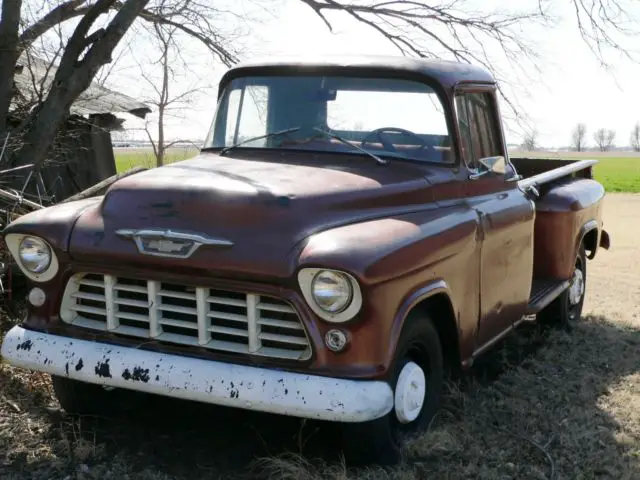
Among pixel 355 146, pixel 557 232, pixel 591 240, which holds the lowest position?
pixel 591 240

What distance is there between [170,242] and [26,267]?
0.82m

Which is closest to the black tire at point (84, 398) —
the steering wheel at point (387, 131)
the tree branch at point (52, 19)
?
the steering wheel at point (387, 131)

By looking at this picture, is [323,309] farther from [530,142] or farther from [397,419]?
[530,142]

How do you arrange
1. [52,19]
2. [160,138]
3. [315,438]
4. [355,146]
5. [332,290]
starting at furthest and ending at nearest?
1. [160,138]
2. [52,19]
3. [355,146]
4. [315,438]
5. [332,290]

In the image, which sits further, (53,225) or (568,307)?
(568,307)

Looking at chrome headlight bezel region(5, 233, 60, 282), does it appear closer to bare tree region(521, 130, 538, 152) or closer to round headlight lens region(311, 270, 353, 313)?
round headlight lens region(311, 270, 353, 313)

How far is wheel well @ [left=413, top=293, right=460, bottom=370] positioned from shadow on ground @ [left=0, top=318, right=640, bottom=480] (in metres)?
0.33

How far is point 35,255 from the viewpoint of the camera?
3.72m

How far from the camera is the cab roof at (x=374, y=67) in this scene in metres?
4.46

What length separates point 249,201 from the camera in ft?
11.4

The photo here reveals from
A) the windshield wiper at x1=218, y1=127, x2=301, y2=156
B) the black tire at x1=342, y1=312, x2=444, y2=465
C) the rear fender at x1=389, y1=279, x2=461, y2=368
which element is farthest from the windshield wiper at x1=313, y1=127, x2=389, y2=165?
the black tire at x1=342, y1=312, x2=444, y2=465

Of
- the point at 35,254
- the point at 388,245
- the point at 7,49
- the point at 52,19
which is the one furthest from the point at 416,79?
the point at 52,19

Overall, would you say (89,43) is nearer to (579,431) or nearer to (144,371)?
(144,371)

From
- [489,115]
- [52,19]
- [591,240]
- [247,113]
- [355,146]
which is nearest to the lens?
[355,146]
